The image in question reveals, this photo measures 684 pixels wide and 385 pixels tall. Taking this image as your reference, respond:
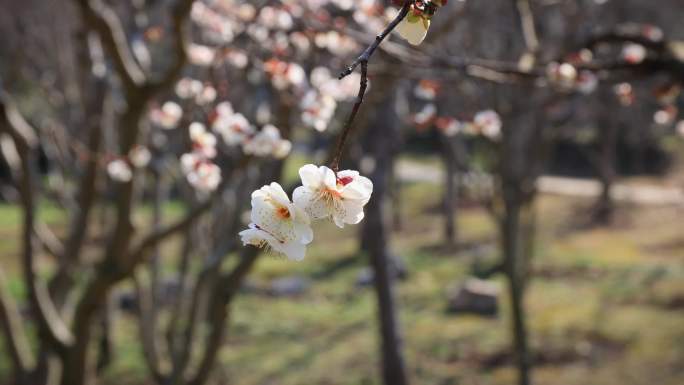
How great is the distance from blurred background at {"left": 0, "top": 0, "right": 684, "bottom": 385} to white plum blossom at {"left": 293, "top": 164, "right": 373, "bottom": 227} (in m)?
0.19

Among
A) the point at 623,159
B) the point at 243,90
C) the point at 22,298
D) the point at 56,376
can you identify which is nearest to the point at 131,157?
the point at 56,376

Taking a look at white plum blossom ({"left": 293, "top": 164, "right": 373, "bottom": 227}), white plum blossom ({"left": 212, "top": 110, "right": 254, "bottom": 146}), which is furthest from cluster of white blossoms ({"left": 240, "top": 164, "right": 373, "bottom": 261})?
white plum blossom ({"left": 212, "top": 110, "right": 254, "bottom": 146})

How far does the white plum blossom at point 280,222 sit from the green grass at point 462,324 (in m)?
6.18

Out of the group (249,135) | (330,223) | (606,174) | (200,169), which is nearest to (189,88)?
(249,135)

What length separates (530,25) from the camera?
4605 millimetres

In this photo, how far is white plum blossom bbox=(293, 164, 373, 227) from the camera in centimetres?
119

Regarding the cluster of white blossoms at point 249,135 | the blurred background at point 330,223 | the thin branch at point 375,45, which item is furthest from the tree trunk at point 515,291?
the thin branch at point 375,45

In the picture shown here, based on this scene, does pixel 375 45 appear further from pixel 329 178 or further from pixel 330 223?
pixel 330 223

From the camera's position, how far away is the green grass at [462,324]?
7.84 meters

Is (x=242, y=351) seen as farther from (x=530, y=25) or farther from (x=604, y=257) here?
(x=604, y=257)

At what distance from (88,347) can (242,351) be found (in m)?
4.35

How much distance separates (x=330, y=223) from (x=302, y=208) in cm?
607

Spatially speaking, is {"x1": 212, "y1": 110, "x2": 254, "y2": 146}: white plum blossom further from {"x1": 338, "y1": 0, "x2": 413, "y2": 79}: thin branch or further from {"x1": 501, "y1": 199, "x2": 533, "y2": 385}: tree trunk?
{"x1": 501, "y1": 199, "x2": 533, "y2": 385}: tree trunk

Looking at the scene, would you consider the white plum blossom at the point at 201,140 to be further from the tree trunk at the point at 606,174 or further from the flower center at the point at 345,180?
the tree trunk at the point at 606,174
